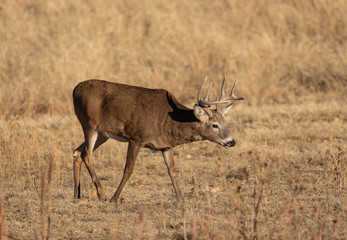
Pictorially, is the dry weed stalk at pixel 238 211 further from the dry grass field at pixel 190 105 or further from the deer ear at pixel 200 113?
the deer ear at pixel 200 113

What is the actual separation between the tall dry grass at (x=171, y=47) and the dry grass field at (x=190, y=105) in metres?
0.04

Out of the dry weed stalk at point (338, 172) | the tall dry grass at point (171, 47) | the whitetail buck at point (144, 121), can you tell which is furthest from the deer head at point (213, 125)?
the tall dry grass at point (171, 47)

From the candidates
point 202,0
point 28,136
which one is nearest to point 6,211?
point 28,136

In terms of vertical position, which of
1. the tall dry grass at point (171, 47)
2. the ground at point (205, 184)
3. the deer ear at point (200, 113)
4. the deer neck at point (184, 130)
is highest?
the tall dry grass at point (171, 47)

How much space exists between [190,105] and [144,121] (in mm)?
5938

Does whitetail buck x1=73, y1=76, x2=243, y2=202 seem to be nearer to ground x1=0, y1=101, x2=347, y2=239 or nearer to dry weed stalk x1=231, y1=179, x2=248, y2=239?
ground x1=0, y1=101, x2=347, y2=239

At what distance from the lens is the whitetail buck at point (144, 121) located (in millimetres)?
8086

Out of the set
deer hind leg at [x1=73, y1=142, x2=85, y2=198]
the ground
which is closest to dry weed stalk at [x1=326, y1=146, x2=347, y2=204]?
the ground

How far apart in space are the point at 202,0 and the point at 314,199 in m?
13.6

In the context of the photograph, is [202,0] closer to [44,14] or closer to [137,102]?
[44,14]

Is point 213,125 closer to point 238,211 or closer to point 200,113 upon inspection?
point 200,113

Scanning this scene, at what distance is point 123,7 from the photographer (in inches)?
779

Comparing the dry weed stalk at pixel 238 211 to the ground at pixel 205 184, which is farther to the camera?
the ground at pixel 205 184

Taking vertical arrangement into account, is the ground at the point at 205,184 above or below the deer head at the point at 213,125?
below
